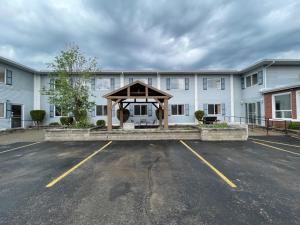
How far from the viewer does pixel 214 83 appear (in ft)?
65.4

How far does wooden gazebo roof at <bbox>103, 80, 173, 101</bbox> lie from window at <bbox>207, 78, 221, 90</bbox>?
380 inches

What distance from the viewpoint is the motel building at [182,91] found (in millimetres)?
16375

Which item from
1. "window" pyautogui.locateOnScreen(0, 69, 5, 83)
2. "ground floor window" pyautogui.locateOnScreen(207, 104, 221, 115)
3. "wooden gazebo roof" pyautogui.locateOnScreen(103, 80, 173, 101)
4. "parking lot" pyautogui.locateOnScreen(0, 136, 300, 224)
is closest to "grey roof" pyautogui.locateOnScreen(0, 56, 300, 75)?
"window" pyautogui.locateOnScreen(0, 69, 5, 83)

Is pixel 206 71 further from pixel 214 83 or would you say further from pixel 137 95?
pixel 137 95

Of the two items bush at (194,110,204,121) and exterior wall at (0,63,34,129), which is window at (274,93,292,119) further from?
exterior wall at (0,63,34,129)

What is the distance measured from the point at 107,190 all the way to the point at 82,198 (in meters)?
0.56

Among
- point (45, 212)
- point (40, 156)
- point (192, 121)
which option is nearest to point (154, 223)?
point (45, 212)

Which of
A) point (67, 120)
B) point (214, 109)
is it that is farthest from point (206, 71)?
point (67, 120)

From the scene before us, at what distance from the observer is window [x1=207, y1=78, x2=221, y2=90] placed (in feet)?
65.2

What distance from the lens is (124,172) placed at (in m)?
5.07

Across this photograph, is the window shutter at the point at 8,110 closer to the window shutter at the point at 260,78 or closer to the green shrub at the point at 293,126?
the green shrub at the point at 293,126

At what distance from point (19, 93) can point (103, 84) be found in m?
8.25

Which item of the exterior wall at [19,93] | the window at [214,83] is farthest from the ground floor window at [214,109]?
the exterior wall at [19,93]

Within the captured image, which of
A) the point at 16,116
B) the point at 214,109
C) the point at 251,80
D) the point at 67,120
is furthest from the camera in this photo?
the point at 214,109
